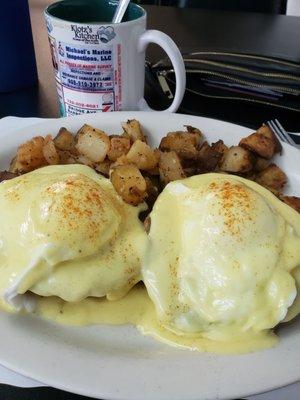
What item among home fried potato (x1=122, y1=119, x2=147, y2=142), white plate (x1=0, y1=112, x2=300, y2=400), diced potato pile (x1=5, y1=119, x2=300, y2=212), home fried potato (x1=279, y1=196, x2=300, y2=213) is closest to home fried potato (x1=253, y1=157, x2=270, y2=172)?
diced potato pile (x1=5, y1=119, x2=300, y2=212)

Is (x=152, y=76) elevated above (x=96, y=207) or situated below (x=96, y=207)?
below

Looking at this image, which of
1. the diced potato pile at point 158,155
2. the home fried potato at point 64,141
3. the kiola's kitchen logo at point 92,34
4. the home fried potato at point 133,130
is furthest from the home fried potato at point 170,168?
→ the kiola's kitchen logo at point 92,34

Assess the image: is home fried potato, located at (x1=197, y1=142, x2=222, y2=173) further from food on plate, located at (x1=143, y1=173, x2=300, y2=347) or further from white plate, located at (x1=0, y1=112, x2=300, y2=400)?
white plate, located at (x1=0, y1=112, x2=300, y2=400)

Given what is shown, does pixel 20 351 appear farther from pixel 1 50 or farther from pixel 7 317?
pixel 1 50

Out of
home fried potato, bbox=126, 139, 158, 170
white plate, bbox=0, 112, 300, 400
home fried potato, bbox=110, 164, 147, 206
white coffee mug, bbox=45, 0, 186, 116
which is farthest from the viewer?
white coffee mug, bbox=45, 0, 186, 116

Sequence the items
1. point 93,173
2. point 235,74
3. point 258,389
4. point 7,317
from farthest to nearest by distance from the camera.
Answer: point 235,74, point 93,173, point 7,317, point 258,389

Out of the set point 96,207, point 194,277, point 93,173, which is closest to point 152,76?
point 93,173

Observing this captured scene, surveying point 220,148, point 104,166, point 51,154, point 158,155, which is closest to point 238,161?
point 220,148
